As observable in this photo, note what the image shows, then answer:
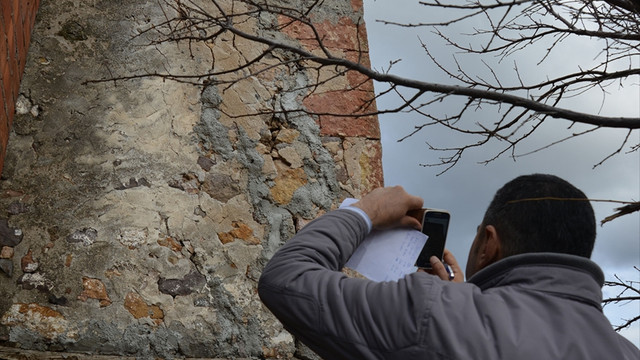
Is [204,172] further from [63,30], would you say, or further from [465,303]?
[465,303]

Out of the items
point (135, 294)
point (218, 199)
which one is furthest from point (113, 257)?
point (218, 199)

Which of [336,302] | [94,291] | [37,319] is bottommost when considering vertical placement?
[37,319]

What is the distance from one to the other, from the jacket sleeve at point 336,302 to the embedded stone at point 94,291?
6.47 ft

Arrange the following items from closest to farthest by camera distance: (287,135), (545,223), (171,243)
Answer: (545,223), (171,243), (287,135)

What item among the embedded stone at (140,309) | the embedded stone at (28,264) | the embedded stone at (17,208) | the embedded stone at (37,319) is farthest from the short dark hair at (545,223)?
the embedded stone at (17,208)

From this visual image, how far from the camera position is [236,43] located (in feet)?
13.3

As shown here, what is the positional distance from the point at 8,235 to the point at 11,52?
88cm

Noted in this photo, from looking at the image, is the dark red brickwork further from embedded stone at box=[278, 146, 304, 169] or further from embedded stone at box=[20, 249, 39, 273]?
embedded stone at box=[278, 146, 304, 169]

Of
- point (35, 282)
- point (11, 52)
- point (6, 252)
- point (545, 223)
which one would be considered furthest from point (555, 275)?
point (11, 52)

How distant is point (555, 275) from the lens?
1.29 metres

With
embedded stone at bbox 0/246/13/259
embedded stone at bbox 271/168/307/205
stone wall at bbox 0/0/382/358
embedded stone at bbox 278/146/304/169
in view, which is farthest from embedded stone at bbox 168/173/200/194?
embedded stone at bbox 0/246/13/259

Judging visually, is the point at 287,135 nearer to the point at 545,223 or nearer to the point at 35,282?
the point at 35,282

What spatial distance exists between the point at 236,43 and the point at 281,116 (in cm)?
54

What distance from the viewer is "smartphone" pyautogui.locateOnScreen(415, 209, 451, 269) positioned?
5.41 feet
